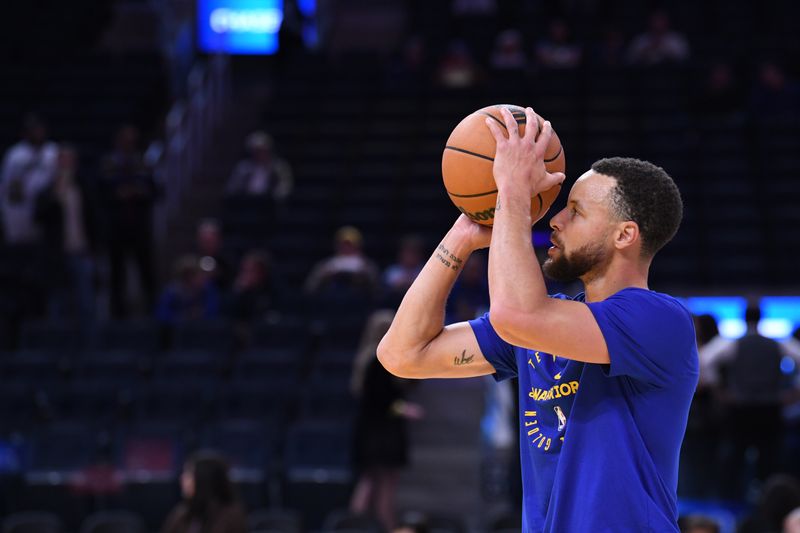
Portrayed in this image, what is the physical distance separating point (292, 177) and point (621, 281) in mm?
10602

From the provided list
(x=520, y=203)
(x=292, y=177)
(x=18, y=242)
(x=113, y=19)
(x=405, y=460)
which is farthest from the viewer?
(x=113, y=19)

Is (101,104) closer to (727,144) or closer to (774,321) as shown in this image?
(727,144)

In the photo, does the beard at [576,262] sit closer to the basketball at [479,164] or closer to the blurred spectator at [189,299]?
the basketball at [479,164]

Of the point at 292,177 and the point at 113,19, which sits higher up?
the point at 113,19

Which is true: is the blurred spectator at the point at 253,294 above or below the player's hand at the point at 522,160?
below

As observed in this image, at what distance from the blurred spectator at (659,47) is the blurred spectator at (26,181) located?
22.9 feet

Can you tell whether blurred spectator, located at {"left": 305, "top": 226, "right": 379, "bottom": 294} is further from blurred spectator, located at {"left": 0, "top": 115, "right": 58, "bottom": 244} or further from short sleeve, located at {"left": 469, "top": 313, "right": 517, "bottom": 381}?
short sleeve, located at {"left": 469, "top": 313, "right": 517, "bottom": 381}

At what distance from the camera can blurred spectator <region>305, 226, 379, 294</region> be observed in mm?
10719

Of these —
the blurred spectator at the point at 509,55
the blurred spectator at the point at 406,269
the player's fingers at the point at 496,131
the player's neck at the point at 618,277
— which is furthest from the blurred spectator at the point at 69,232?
the player's neck at the point at 618,277

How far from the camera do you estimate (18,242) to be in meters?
11.7

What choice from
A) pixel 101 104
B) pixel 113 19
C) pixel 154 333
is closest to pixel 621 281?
pixel 154 333

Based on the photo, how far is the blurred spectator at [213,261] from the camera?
429 inches

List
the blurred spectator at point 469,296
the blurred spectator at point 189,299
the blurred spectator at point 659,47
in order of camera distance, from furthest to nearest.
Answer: the blurred spectator at point 659,47 → the blurred spectator at point 189,299 → the blurred spectator at point 469,296

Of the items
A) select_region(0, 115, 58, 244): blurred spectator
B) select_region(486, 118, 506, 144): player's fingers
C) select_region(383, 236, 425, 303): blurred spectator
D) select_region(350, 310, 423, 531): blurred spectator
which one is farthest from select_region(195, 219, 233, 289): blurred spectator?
select_region(486, 118, 506, 144): player's fingers
